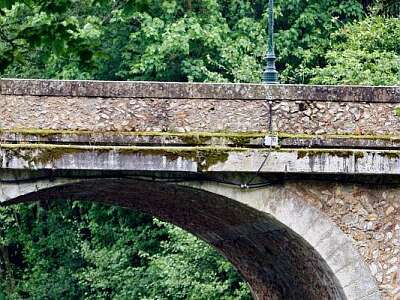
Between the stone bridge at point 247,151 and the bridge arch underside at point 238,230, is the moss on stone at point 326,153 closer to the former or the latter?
the stone bridge at point 247,151

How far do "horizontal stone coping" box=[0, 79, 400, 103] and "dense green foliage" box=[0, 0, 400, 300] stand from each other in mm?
8226

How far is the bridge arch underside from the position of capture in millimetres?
15328

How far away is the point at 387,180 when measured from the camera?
1489 cm

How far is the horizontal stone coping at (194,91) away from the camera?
14477 millimetres

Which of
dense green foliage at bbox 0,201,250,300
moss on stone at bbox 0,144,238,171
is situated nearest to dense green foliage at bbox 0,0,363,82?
dense green foliage at bbox 0,201,250,300

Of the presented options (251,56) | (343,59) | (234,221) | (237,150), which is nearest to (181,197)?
(234,221)

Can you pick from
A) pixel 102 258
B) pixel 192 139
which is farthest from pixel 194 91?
pixel 102 258

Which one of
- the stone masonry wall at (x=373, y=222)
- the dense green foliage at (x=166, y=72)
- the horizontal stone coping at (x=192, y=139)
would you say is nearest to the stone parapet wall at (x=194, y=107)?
the horizontal stone coping at (x=192, y=139)

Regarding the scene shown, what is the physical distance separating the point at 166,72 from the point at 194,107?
13.2 metres

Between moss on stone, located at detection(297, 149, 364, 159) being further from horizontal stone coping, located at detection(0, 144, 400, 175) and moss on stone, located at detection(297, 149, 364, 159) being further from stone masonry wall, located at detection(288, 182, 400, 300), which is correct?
stone masonry wall, located at detection(288, 182, 400, 300)

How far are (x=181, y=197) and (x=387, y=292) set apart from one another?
2.56 metres

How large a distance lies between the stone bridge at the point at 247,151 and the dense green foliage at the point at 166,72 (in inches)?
325

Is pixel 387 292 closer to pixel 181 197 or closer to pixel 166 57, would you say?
pixel 181 197

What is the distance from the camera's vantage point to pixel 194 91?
14688mm
